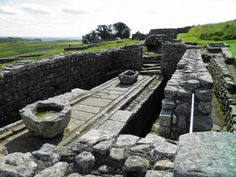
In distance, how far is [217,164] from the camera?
1.62 meters

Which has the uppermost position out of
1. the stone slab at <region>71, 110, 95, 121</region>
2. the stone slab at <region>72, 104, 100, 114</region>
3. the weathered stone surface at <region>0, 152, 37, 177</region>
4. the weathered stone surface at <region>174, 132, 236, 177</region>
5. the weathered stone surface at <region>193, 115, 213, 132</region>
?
the weathered stone surface at <region>174, 132, 236, 177</region>

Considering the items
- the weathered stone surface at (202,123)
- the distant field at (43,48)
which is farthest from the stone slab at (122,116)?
the distant field at (43,48)

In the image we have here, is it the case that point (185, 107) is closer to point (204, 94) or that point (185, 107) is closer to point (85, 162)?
point (204, 94)

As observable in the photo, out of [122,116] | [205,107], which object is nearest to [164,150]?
[205,107]

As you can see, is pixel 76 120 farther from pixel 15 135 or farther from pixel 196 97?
pixel 196 97

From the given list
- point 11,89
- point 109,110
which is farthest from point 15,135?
point 109,110

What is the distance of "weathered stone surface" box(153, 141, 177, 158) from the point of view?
8.48 ft

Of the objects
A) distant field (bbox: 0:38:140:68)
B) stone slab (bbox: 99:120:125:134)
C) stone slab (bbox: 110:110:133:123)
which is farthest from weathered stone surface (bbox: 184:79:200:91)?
distant field (bbox: 0:38:140:68)

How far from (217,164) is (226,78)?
6.56m

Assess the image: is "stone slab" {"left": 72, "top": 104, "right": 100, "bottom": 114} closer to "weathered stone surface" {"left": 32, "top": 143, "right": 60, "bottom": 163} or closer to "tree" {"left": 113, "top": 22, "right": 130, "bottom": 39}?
"weathered stone surface" {"left": 32, "top": 143, "right": 60, "bottom": 163}

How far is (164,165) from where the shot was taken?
2.41 metres

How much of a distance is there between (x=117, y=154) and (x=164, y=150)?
0.56m

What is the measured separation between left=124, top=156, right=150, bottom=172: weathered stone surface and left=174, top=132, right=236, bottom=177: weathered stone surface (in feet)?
2.17

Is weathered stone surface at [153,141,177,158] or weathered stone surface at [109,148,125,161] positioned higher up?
weathered stone surface at [153,141,177,158]
